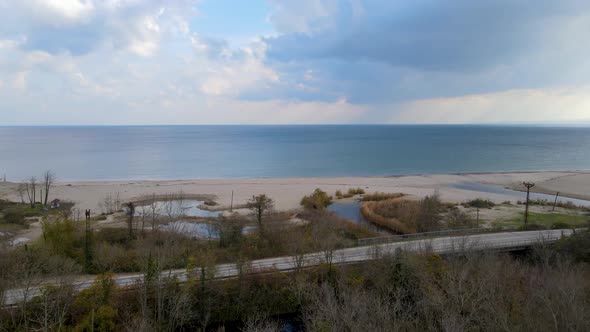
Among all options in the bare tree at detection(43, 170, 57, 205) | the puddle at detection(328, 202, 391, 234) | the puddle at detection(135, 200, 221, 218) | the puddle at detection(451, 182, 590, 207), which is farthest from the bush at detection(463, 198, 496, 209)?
the bare tree at detection(43, 170, 57, 205)

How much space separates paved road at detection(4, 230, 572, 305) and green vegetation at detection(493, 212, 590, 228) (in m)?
5.73

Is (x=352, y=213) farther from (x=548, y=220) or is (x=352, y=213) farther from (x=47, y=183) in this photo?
(x=47, y=183)

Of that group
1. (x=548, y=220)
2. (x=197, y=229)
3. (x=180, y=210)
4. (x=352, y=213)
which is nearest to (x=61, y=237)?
(x=197, y=229)

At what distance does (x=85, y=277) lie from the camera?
75.2 ft

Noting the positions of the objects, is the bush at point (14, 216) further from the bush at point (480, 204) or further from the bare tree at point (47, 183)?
the bush at point (480, 204)

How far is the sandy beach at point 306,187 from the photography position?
54.1 m

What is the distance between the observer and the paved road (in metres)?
21.1

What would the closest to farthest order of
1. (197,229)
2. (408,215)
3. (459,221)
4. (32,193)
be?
1. (197,229)
2. (459,221)
3. (408,215)
4. (32,193)

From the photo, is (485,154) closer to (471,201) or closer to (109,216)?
(471,201)

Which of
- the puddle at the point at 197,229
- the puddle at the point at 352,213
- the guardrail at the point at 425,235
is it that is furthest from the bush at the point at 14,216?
the puddle at the point at 352,213

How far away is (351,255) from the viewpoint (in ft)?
88.5

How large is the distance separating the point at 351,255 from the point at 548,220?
2723 centimetres

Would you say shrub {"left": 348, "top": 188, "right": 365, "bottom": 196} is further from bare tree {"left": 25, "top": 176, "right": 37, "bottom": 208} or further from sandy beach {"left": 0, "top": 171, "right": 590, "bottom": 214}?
bare tree {"left": 25, "top": 176, "right": 37, "bottom": 208}

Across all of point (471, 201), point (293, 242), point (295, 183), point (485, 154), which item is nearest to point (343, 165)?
point (295, 183)
